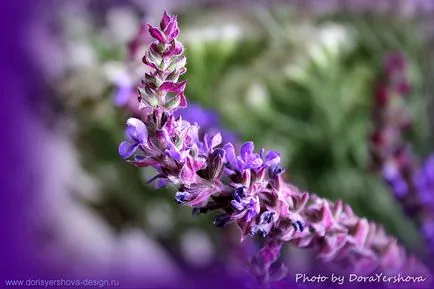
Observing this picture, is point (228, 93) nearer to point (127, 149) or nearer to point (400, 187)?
point (400, 187)

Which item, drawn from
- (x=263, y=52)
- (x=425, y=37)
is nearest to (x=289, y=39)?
(x=263, y=52)

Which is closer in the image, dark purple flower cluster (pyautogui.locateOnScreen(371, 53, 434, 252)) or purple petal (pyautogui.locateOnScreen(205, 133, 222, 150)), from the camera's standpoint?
purple petal (pyautogui.locateOnScreen(205, 133, 222, 150))

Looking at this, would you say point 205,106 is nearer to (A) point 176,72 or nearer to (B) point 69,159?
(B) point 69,159

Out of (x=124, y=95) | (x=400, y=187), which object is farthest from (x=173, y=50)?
(x=400, y=187)

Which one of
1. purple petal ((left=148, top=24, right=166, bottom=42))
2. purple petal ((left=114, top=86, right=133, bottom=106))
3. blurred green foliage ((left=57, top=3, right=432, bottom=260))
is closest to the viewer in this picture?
purple petal ((left=148, top=24, right=166, bottom=42))

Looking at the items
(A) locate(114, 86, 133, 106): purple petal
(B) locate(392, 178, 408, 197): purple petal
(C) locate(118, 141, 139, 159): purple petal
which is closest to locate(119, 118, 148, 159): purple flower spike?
(C) locate(118, 141, 139, 159): purple petal

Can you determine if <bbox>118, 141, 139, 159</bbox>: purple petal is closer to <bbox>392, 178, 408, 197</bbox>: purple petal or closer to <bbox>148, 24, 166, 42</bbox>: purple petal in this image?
<bbox>148, 24, 166, 42</bbox>: purple petal

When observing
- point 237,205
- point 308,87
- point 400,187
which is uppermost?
point 308,87
